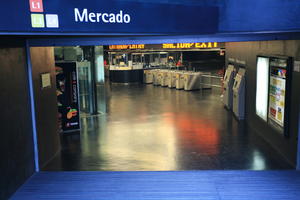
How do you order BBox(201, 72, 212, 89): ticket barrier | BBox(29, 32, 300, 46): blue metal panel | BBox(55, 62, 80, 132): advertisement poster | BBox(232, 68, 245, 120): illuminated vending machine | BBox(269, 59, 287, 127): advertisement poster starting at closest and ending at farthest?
BBox(29, 32, 300, 46): blue metal panel, BBox(269, 59, 287, 127): advertisement poster, BBox(55, 62, 80, 132): advertisement poster, BBox(232, 68, 245, 120): illuminated vending machine, BBox(201, 72, 212, 89): ticket barrier

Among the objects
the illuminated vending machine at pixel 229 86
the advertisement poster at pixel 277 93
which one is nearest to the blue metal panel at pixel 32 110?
the advertisement poster at pixel 277 93

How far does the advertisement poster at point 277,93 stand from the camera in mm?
6855

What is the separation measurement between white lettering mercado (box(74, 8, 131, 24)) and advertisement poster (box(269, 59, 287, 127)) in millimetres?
4031

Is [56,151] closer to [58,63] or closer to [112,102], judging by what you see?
[58,63]

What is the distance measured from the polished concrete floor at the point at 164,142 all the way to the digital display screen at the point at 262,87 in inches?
26.5

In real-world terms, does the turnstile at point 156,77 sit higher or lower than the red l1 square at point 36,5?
lower

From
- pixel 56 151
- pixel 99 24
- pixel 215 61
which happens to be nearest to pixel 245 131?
pixel 56 151

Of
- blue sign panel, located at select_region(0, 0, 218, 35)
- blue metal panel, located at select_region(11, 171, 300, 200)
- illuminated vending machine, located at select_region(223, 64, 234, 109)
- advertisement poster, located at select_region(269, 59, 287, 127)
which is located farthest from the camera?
illuminated vending machine, located at select_region(223, 64, 234, 109)

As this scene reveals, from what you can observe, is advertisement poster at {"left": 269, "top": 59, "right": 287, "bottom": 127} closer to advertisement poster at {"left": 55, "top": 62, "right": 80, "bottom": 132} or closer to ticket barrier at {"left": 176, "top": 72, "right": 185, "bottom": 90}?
advertisement poster at {"left": 55, "top": 62, "right": 80, "bottom": 132}

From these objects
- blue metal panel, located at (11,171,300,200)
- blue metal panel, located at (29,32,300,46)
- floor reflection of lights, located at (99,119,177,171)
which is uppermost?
blue metal panel, located at (29,32,300,46)

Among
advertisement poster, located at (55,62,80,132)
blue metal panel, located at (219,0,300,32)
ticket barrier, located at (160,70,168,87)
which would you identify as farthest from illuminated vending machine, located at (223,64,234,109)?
blue metal panel, located at (219,0,300,32)

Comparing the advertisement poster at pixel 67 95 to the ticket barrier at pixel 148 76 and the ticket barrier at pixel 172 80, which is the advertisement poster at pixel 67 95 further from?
the ticket barrier at pixel 148 76

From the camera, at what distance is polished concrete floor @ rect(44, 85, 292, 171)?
265 inches

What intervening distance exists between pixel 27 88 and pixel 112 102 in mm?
8369
